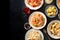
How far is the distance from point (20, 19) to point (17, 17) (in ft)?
0.10

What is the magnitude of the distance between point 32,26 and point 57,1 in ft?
0.95

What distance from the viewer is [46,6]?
146 centimetres

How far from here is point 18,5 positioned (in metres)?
1.46

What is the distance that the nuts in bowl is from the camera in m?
1.46

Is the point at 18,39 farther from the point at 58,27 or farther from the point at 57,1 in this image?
the point at 57,1

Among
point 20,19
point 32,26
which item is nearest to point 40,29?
point 32,26

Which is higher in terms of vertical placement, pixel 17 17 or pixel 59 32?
pixel 17 17

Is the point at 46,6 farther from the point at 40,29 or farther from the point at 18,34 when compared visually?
the point at 18,34

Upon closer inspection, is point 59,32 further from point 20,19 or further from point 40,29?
point 20,19

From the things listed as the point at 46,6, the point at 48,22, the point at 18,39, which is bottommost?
the point at 18,39

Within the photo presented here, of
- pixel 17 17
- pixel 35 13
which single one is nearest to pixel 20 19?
pixel 17 17

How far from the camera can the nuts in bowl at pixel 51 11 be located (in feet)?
4.78

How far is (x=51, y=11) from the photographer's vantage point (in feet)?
4.80

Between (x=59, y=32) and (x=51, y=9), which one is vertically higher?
(x=51, y=9)
